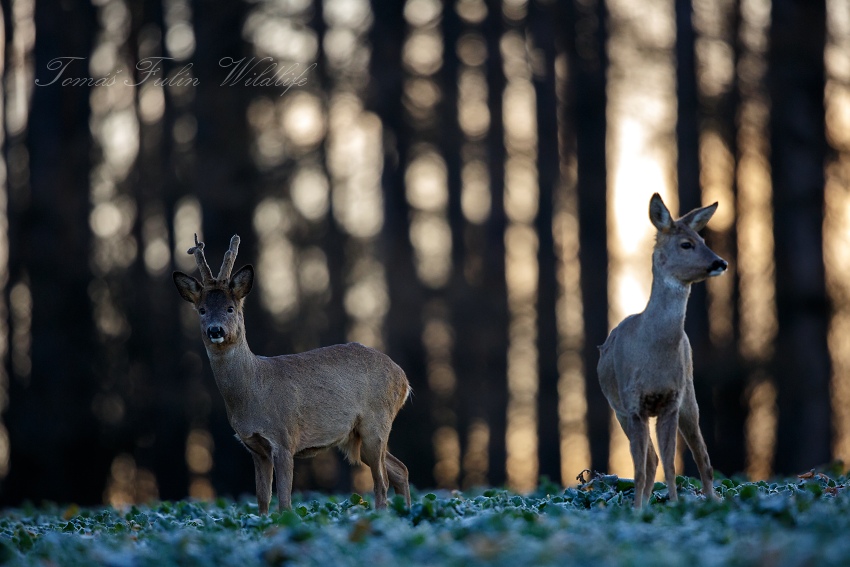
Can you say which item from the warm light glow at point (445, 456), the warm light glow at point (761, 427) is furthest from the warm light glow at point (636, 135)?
the warm light glow at point (445, 456)

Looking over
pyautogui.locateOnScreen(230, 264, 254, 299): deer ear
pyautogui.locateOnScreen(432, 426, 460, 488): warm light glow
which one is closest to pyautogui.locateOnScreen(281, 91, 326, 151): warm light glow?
pyautogui.locateOnScreen(432, 426, 460, 488): warm light glow

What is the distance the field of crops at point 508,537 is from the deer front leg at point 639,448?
0.16m

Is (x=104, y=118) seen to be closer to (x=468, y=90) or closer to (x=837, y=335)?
(x=468, y=90)

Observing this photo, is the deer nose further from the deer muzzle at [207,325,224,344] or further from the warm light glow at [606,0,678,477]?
the warm light glow at [606,0,678,477]

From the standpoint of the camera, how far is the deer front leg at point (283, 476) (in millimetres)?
9461

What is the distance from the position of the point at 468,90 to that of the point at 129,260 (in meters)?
6.65

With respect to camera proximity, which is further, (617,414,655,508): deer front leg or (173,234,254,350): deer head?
(173,234,254,350): deer head

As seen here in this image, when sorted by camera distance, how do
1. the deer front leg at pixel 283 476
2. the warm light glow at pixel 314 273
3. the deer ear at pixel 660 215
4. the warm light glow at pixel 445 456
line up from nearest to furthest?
the deer ear at pixel 660 215 → the deer front leg at pixel 283 476 → the warm light glow at pixel 314 273 → the warm light glow at pixel 445 456

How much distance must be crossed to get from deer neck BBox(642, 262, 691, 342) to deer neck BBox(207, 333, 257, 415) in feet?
10.7

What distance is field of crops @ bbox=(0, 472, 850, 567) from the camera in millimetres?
5938

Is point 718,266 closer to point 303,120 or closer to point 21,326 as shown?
point 303,120

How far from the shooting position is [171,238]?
66.5 ft

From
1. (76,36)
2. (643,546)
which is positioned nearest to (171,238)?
(76,36)

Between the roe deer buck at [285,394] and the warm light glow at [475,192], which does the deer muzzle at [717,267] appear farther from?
the warm light glow at [475,192]
